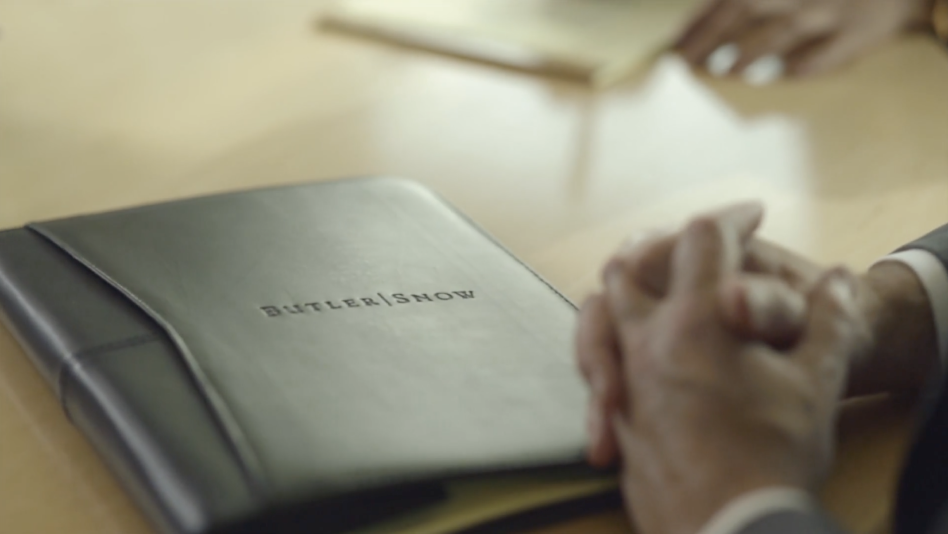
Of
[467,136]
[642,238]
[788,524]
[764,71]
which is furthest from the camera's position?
[764,71]

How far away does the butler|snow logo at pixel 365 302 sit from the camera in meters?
0.51

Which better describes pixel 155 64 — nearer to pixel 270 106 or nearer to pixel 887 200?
pixel 270 106

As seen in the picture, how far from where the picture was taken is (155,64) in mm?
1022

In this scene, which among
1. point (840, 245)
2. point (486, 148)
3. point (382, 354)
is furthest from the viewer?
point (486, 148)

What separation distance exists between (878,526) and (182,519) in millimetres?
322

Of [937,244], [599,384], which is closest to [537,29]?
[937,244]

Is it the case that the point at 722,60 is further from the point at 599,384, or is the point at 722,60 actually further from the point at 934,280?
the point at 599,384

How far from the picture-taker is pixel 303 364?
47 centimetres

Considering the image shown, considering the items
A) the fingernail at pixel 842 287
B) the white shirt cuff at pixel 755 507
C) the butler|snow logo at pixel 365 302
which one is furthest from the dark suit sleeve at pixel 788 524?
the butler|snow logo at pixel 365 302

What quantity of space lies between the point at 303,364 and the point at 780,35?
83 centimetres

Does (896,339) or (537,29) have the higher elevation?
(537,29)

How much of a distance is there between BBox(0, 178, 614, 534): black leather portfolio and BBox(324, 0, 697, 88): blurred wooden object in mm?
489

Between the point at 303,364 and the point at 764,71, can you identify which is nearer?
the point at 303,364

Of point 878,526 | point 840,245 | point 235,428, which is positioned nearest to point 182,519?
point 235,428
